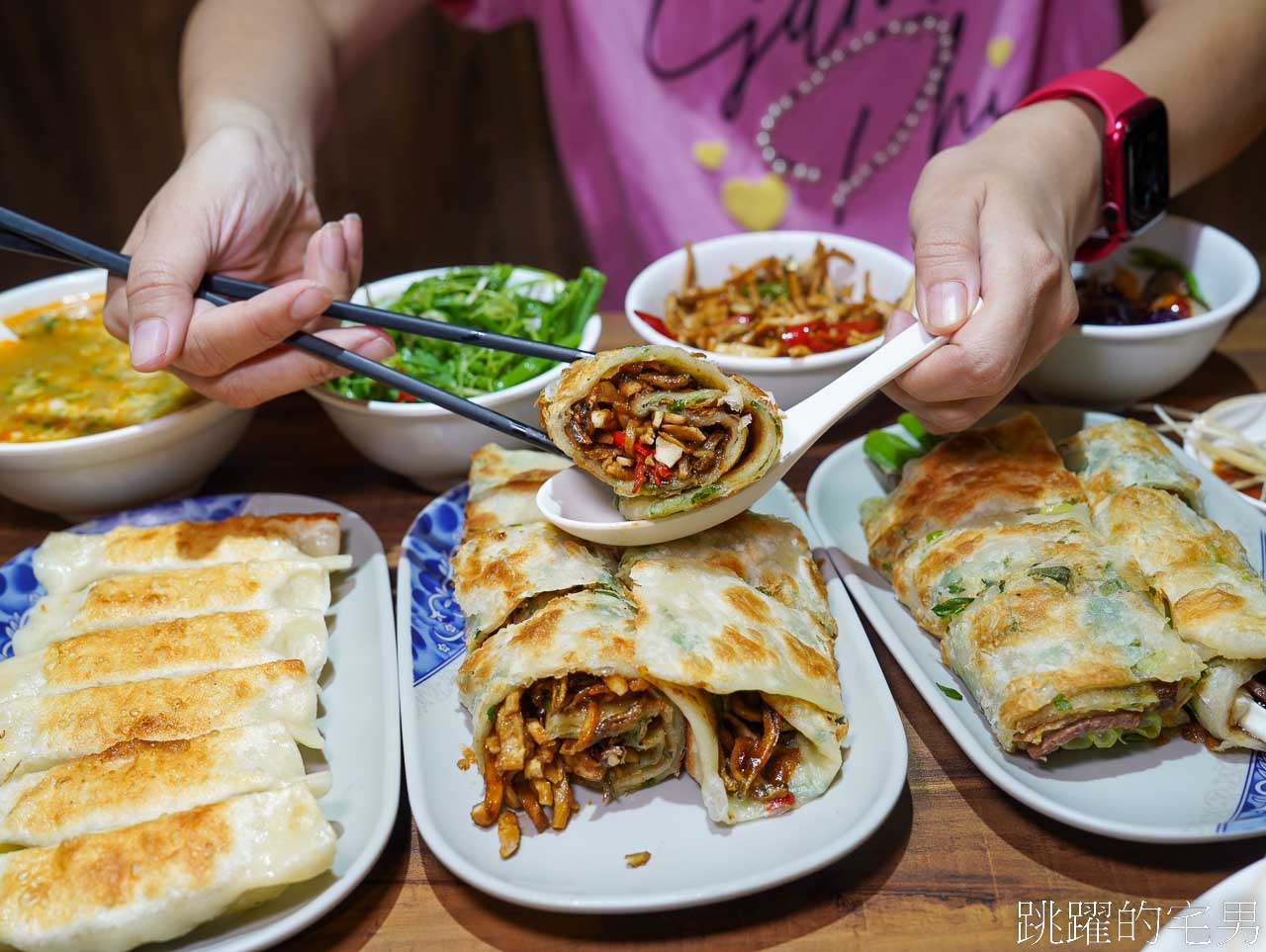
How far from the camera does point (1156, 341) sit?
8.45 ft

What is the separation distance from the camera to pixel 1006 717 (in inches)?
70.7

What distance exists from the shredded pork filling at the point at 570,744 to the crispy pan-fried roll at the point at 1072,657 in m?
0.64

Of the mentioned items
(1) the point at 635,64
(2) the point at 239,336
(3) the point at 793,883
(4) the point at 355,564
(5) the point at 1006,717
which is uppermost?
(1) the point at 635,64

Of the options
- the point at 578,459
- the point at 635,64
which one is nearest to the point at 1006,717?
the point at 578,459

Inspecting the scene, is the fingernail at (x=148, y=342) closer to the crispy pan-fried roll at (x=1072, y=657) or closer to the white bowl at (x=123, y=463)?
the white bowl at (x=123, y=463)

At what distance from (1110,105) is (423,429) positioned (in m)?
2.06

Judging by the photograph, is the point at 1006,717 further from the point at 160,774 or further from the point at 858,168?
the point at 858,168

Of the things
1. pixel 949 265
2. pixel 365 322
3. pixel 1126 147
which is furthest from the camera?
pixel 1126 147

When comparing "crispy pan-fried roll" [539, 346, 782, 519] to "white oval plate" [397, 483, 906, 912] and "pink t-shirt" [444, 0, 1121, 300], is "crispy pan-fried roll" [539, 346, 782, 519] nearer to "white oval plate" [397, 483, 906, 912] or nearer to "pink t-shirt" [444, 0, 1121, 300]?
"white oval plate" [397, 483, 906, 912]

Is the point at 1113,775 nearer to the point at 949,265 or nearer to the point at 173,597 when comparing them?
the point at 949,265

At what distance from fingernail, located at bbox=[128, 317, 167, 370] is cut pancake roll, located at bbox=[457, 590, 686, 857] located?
112 cm

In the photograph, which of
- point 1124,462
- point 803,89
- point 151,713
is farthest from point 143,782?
point 803,89

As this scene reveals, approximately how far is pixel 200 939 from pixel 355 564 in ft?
3.41

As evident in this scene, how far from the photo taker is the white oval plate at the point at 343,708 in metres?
1.67
